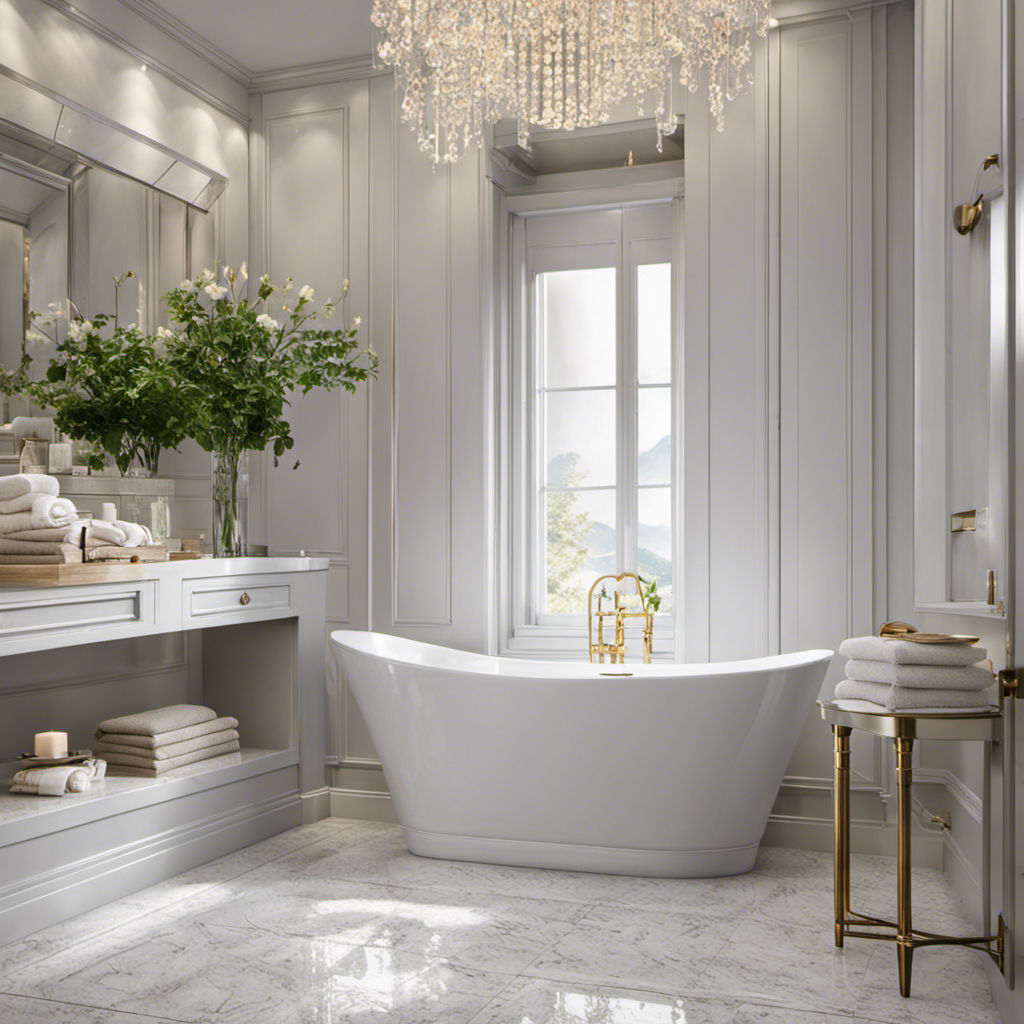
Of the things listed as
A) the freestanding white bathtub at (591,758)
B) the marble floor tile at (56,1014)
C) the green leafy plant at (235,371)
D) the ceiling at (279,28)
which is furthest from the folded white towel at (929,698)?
the ceiling at (279,28)

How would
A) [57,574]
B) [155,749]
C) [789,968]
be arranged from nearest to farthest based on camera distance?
[789,968] < [57,574] < [155,749]

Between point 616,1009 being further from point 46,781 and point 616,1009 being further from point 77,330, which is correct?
point 77,330

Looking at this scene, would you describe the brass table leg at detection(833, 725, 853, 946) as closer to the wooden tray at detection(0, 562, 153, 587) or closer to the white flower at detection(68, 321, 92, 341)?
the wooden tray at detection(0, 562, 153, 587)

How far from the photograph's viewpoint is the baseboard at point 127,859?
259cm

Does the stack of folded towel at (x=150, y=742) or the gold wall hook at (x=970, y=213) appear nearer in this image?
the gold wall hook at (x=970, y=213)

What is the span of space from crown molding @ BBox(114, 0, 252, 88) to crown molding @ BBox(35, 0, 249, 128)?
0.39 ft

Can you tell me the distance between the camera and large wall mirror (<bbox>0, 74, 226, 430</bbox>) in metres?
3.11

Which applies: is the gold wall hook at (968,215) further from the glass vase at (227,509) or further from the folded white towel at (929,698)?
the glass vase at (227,509)

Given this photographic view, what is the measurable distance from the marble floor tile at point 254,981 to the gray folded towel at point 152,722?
698mm

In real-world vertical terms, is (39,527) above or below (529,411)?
below

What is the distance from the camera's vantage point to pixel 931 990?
227 centimetres

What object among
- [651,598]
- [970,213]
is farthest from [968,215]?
[651,598]

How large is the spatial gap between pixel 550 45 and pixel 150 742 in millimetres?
2304

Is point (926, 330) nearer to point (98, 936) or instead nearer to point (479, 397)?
point (479, 397)
